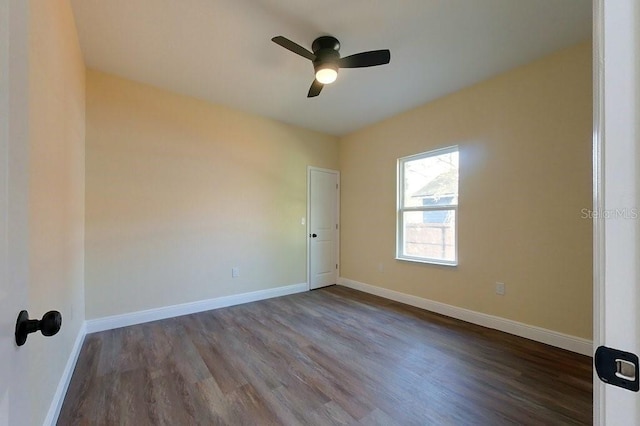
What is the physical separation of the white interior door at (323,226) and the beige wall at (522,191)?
4.69 feet

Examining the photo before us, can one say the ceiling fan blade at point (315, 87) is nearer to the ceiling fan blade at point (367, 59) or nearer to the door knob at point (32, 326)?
the ceiling fan blade at point (367, 59)

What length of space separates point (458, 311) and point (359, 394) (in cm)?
196

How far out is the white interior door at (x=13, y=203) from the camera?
19.4 inches

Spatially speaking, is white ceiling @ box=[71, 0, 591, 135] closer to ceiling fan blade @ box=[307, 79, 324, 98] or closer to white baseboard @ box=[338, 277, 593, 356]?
ceiling fan blade @ box=[307, 79, 324, 98]

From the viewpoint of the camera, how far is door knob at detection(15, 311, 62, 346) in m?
0.57

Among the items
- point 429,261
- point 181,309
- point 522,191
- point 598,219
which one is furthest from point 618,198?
point 181,309

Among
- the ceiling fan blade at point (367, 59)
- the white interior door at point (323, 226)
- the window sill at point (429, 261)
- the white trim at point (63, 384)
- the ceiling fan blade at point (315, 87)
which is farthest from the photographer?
the white interior door at point (323, 226)

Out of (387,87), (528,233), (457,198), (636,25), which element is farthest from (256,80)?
(528,233)

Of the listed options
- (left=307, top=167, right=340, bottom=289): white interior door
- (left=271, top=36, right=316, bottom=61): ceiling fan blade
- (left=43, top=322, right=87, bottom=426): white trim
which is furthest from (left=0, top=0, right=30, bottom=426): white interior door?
(left=307, top=167, right=340, bottom=289): white interior door

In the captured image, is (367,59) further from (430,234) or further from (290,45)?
(430,234)

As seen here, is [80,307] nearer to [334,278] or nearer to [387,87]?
[334,278]

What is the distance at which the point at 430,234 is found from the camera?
3.65 m

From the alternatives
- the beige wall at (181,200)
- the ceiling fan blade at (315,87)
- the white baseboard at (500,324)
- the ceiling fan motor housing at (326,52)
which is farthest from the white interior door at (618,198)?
the beige wall at (181,200)

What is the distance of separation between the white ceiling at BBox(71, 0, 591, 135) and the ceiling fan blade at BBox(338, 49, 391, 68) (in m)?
0.25
